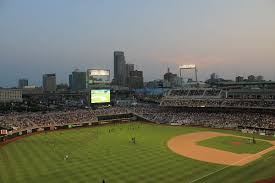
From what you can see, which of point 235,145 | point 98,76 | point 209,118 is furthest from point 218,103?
point 98,76

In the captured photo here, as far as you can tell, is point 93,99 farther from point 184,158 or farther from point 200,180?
point 200,180

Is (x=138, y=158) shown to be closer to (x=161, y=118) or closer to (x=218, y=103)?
(x=161, y=118)

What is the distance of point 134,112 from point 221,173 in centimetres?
6335

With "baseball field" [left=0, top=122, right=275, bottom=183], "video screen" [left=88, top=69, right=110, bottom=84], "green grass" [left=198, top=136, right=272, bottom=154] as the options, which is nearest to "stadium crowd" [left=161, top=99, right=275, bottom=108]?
"baseball field" [left=0, top=122, right=275, bottom=183]

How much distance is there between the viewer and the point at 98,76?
92.2 metres

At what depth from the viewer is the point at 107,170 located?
122 ft

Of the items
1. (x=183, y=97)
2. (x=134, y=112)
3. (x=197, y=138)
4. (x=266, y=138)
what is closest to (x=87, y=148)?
(x=197, y=138)

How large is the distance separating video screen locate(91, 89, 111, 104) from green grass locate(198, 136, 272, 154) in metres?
39.9

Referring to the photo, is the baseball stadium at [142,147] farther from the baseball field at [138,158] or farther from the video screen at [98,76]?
the video screen at [98,76]

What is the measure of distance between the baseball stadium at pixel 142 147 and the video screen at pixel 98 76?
9.28 metres

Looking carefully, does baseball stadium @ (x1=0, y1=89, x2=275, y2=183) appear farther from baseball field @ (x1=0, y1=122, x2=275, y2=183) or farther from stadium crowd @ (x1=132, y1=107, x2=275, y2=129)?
stadium crowd @ (x1=132, y1=107, x2=275, y2=129)

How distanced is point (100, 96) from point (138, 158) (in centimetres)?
4822

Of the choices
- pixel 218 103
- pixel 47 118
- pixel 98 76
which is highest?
pixel 98 76

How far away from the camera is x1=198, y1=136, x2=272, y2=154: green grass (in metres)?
49.0
